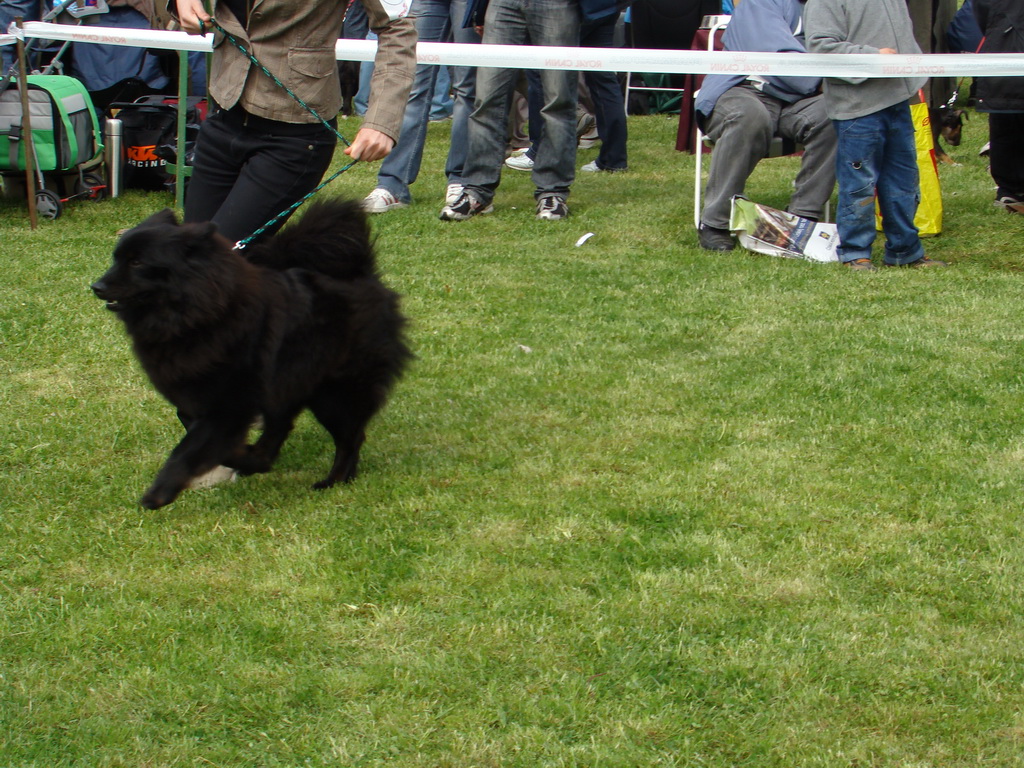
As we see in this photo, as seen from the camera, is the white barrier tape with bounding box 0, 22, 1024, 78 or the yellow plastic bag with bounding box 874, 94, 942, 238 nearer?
the white barrier tape with bounding box 0, 22, 1024, 78

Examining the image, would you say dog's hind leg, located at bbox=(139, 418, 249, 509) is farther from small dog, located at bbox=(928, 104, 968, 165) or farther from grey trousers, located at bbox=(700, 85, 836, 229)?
small dog, located at bbox=(928, 104, 968, 165)

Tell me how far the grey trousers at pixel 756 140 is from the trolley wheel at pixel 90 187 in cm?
504

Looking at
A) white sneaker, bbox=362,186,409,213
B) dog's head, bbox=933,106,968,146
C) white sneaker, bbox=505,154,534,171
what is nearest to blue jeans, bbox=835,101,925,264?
white sneaker, bbox=362,186,409,213

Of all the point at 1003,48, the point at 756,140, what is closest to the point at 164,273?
the point at 756,140

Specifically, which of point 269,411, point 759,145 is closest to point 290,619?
point 269,411

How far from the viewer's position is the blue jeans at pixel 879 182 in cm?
673

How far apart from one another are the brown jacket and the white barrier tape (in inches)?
141

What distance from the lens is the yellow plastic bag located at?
765cm

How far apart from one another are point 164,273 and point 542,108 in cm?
542

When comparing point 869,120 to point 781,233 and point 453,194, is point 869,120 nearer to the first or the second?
point 781,233

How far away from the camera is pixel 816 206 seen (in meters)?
7.61

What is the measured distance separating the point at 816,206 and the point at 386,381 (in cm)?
459

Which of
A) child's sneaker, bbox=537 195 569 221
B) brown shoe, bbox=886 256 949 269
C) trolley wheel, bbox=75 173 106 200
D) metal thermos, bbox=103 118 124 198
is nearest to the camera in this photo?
brown shoe, bbox=886 256 949 269

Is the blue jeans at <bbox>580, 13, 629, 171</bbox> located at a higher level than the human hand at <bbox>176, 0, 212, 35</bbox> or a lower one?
lower
